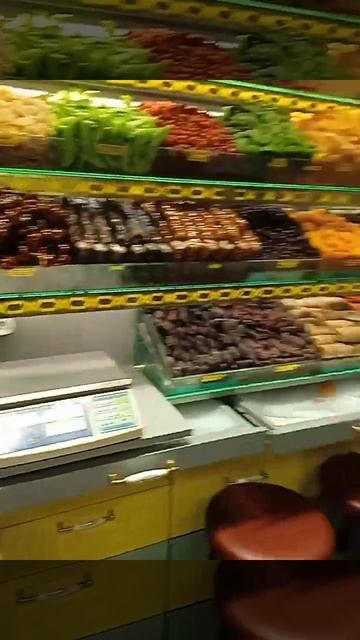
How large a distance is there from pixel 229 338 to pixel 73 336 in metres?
0.54

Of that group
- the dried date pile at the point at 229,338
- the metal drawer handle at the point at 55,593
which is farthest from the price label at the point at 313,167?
the metal drawer handle at the point at 55,593

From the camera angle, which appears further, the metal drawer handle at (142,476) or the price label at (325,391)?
the price label at (325,391)

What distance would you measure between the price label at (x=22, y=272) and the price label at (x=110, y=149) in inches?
14.1

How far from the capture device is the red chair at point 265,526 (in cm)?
161

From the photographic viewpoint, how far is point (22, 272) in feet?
5.12

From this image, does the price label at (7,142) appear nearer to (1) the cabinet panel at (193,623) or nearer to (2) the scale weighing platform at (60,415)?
(2) the scale weighing platform at (60,415)

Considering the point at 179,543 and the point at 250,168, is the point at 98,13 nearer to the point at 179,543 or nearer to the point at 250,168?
the point at 250,168

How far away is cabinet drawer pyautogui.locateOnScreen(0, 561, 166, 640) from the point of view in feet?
5.65

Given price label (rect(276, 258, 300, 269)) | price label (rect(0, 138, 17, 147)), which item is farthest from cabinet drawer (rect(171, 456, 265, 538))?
price label (rect(0, 138, 17, 147))

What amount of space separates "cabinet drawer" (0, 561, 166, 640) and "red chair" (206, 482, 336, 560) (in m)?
0.31

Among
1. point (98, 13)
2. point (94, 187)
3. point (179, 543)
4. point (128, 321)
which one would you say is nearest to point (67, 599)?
point (179, 543)

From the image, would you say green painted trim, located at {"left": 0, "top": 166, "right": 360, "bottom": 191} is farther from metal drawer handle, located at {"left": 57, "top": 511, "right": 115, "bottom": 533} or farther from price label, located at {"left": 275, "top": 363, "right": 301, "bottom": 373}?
metal drawer handle, located at {"left": 57, "top": 511, "right": 115, "bottom": 533}

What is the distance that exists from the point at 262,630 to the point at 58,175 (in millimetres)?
1258

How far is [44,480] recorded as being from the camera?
4.82ft
